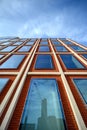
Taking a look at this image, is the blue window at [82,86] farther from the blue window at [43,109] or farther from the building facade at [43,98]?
the blue window at [43,109]

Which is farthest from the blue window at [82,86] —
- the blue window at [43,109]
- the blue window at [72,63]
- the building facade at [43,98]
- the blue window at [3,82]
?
the blue window at [3,82]

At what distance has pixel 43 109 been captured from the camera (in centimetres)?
588

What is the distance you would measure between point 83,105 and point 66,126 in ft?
5.04

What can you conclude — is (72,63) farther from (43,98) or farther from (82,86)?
(43,98)

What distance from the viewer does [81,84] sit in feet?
26.2

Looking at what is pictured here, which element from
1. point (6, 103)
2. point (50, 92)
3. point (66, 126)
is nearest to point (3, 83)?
point (6, 103)

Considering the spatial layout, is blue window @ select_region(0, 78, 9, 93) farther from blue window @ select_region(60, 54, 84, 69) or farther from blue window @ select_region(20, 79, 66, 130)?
blue window @ select_region(60, 54, 84, 69)

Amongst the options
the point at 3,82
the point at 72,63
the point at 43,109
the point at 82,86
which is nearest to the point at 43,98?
the point at 43,109

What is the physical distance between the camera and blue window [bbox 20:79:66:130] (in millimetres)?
5117

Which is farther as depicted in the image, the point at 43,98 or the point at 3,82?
the point at 3,82

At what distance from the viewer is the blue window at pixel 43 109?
512 centimetres

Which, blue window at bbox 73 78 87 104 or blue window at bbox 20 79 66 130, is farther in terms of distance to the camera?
blue window at bbox 73 78 87 104

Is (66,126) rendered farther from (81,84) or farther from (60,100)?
(81,84)

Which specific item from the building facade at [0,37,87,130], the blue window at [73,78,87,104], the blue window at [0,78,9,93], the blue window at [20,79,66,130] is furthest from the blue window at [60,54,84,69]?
the blue window at [0,78,9,93]
